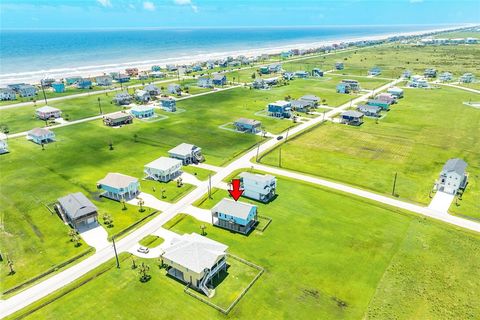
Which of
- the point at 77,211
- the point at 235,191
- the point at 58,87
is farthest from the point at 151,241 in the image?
the point at 58,87

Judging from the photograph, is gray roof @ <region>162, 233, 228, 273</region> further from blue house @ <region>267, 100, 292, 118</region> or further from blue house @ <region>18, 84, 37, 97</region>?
blue house @ <region>18, 84, 37, 97</region>

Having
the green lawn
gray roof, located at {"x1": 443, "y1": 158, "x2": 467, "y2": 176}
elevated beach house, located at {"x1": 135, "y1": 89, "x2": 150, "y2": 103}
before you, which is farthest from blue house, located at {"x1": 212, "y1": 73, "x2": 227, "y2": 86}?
the green lawn

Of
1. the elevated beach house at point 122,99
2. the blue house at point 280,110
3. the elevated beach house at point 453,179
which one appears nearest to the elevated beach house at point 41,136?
the elevated beach house at point 122,99

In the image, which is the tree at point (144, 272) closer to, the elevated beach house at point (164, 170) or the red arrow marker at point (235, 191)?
the red arrow marker at point (235, 191)

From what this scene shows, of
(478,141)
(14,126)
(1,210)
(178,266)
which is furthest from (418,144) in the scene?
(14,126)

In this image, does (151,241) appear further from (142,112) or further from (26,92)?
(26,92)
